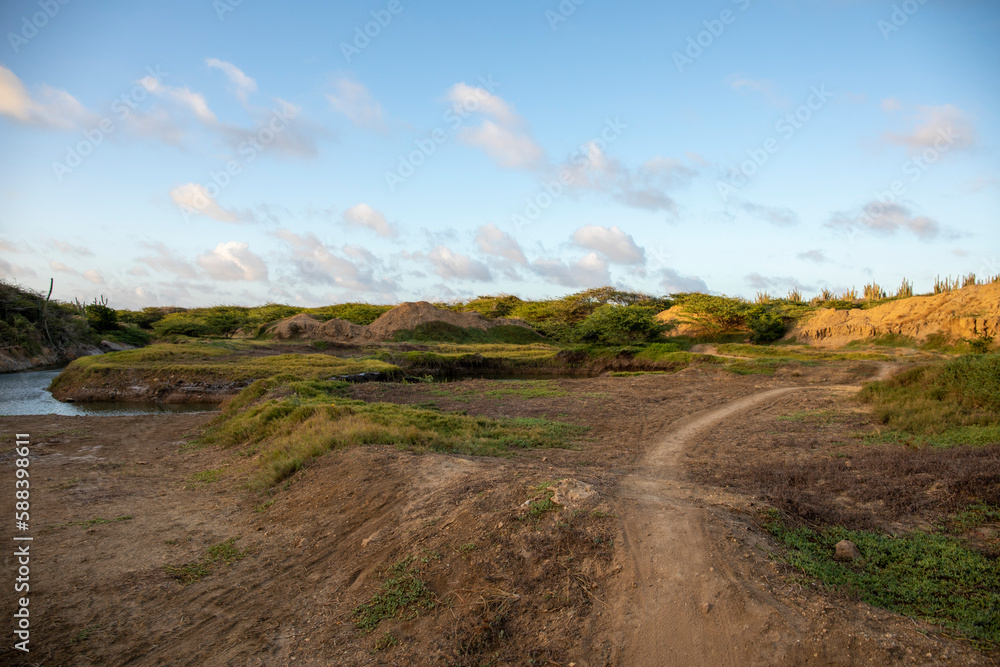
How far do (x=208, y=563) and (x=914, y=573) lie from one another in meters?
7.50

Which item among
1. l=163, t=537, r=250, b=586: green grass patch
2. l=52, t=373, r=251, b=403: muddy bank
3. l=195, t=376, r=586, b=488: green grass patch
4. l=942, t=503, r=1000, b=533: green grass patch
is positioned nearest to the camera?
l=163, t=537, r=250, b=586: green grass patch

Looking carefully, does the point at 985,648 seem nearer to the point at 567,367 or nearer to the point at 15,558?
the point at 15,558

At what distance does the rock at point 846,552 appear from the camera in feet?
16.6

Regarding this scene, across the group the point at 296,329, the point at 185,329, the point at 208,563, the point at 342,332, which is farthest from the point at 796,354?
the point at 185,329

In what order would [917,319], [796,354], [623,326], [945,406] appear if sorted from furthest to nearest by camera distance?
[623,326] < [917,319] < [796,354] < [945,406]

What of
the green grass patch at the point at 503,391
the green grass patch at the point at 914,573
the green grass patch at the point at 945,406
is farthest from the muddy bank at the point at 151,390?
the green grass patch at the point at 945,406

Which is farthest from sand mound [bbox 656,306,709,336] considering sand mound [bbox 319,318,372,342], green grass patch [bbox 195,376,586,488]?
green grass patch [bbox 195,376,586,488]

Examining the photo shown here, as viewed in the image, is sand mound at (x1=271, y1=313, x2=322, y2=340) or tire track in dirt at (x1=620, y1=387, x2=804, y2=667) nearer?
tire track in dirt at (x1=620, y1=387, x2=804, y2=667)

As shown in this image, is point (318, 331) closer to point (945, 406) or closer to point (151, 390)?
point (151, 390)

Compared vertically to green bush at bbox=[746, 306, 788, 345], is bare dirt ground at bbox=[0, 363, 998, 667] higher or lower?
lower

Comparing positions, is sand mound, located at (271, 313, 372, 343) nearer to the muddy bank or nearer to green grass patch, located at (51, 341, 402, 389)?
green grass patch, located at (51, 341, 402, 389)

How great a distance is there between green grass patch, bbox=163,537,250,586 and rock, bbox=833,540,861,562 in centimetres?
671

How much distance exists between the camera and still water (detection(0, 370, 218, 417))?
18906 millimetres

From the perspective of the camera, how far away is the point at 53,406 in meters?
20.0
